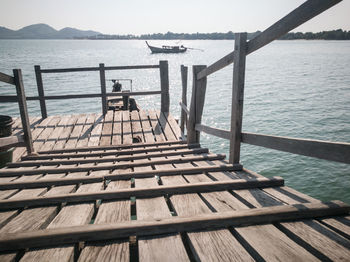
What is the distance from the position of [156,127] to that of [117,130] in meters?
1.07

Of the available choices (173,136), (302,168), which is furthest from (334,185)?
(173,136)

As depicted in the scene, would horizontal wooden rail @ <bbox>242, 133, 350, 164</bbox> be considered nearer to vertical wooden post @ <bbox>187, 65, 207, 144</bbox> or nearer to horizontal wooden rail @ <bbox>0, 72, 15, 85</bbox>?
vertical wooden post @ <bbox>187, 65, 207, 144</bbox>

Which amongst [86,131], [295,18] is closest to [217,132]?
[295,18]

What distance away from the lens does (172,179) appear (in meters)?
2.78

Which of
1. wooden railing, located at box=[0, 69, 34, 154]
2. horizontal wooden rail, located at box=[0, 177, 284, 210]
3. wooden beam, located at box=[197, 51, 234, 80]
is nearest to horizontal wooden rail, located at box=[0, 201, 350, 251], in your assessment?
horizontal wooden rail, located at box=[0, 177, 284, 210]

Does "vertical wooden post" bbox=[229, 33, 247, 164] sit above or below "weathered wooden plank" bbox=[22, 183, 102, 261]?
above

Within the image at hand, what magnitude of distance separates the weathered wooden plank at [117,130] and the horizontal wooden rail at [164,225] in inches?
173

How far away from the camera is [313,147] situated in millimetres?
2166

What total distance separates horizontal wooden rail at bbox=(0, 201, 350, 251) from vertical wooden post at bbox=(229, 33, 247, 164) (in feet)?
4.68

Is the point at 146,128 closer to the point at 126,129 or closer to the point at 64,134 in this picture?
the point at 126,129

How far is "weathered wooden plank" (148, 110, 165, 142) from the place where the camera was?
6336mm

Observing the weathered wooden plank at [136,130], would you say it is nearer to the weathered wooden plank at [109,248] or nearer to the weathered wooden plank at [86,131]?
the weathered wooden plank at [86,131]

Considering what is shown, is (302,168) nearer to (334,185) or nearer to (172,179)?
(334,185)

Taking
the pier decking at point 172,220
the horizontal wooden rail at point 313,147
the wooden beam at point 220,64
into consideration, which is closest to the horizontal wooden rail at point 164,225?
the pier decking at point 172,220
